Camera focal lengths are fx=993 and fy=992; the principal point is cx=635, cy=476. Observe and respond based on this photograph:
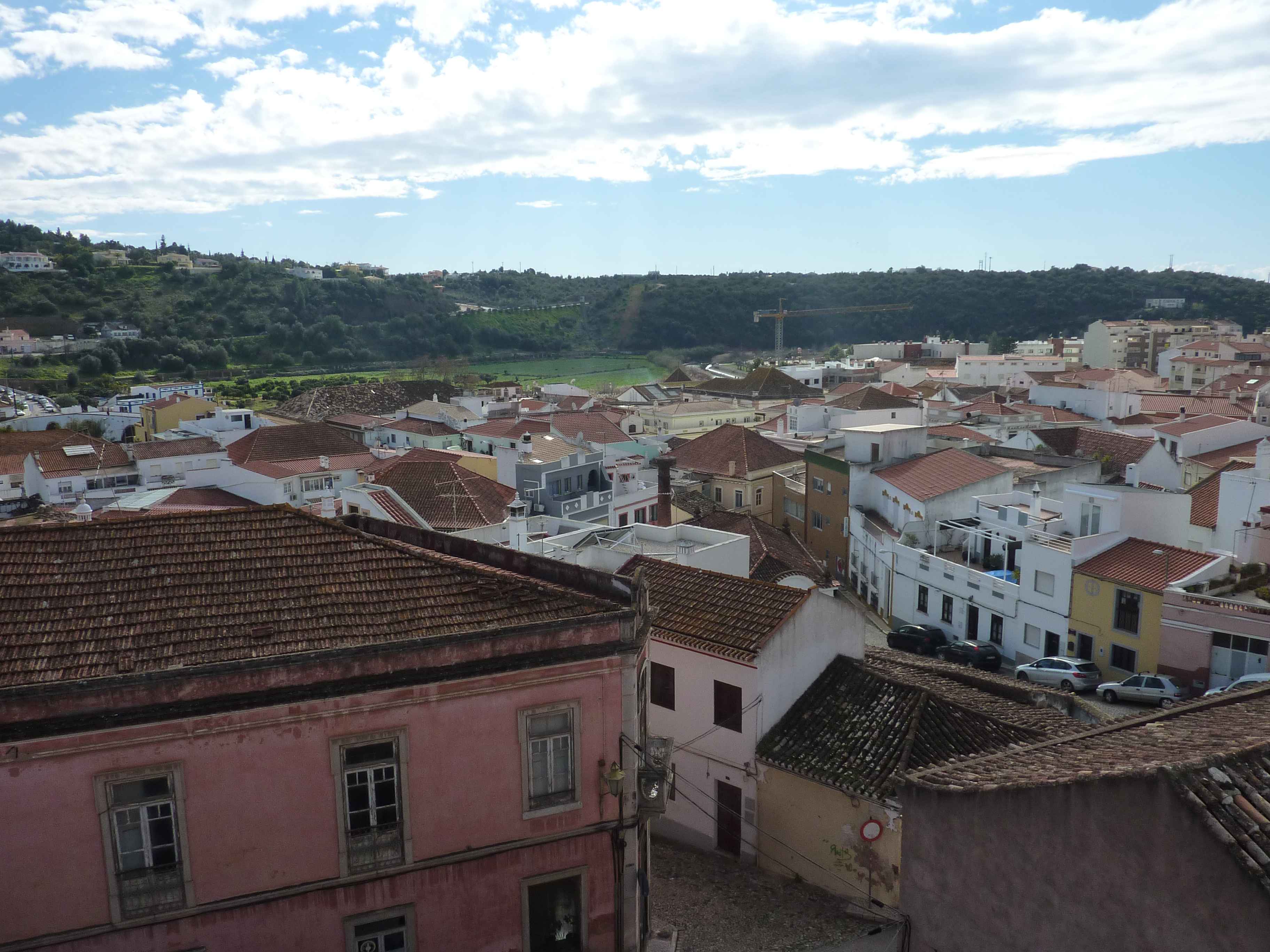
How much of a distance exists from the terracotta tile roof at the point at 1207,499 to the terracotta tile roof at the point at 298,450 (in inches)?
1364

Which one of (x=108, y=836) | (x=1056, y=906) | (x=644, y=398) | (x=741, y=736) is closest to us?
(x=1056, y=906)

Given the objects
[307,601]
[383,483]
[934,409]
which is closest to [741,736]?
[307,601]

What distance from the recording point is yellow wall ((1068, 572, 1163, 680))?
86.7 feet

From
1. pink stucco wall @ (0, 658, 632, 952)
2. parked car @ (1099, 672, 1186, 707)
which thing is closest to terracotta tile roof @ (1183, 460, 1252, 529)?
parked car @ (1099, 672, 1186, 707)

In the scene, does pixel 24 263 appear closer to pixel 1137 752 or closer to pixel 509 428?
pixel 509 428

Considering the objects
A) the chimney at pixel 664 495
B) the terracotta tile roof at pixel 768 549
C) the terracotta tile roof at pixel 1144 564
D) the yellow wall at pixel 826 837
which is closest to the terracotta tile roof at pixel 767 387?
the terracotta tile roof at pixel 768 549

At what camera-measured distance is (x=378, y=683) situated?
1159 cm

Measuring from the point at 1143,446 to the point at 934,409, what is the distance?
17.9 m

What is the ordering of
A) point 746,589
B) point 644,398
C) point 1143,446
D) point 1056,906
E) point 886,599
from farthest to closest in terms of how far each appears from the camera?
1. point 644,398
2. point 1143,446
3. point 886,599
4. point 746,589
5. point 1056,906

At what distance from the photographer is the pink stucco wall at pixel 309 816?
10609 millimetres

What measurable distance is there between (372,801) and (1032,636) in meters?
23.4

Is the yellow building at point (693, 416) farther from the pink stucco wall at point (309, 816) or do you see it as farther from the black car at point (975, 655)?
the pink stucco wall at point (309, 816)

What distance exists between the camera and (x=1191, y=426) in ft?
158

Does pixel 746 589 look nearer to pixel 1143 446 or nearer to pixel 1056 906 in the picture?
pixel 1056 906
